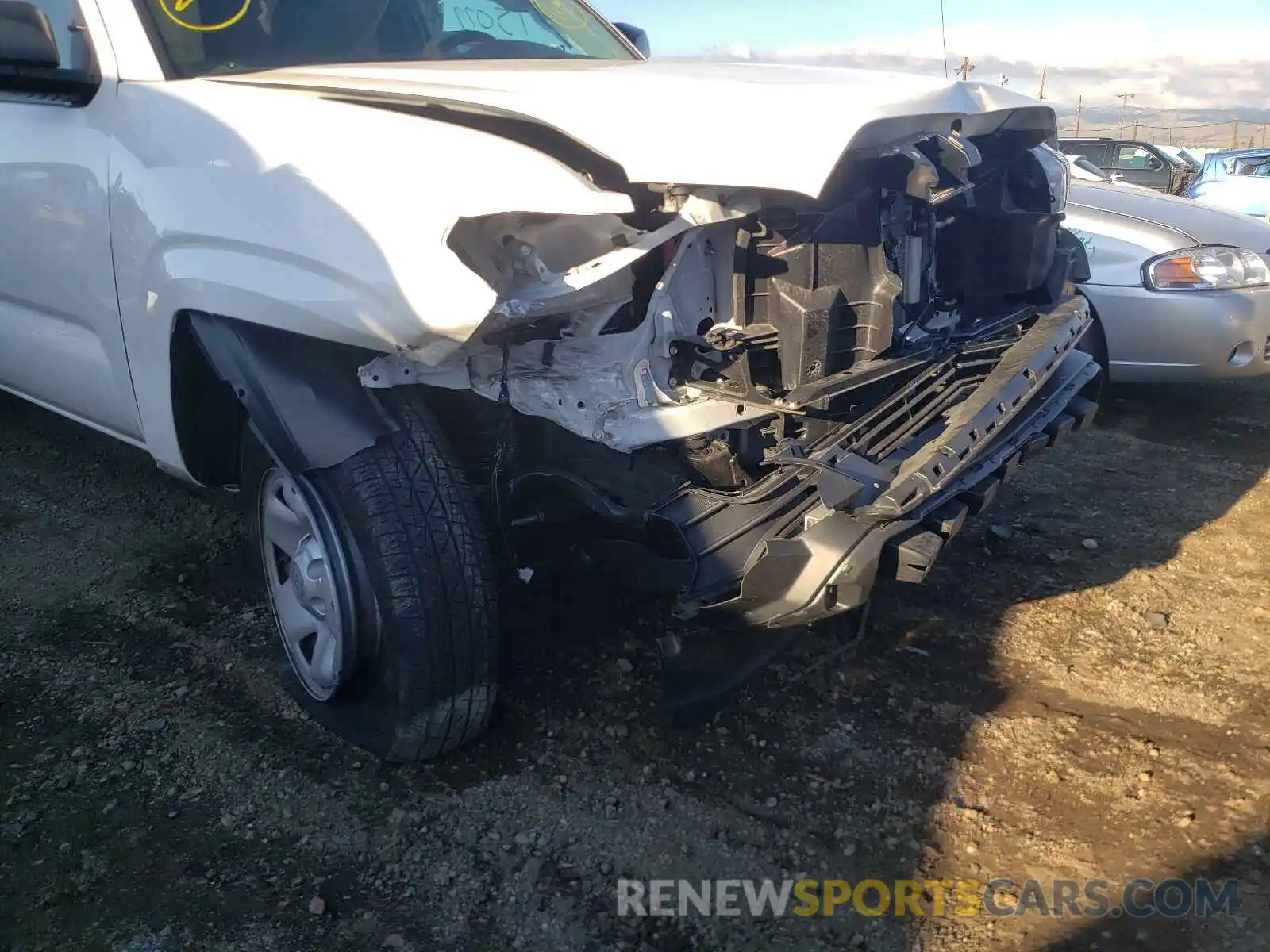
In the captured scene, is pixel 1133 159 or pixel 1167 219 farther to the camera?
pixel 1133 159

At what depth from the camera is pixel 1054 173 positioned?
3.13 meters

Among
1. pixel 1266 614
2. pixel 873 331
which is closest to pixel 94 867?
pixel 873 331

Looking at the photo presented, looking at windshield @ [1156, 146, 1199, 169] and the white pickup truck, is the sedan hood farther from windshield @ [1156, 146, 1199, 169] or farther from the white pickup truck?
windshield @ [1156, 146, 1199, 169]

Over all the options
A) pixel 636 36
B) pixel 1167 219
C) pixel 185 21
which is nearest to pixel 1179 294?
pixel 1167 219

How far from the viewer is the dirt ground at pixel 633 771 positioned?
212 cm

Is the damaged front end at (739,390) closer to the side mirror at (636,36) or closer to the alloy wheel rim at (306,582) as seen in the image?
the alloy wheel rim at (306,582)

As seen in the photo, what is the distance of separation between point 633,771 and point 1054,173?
7.24 feet

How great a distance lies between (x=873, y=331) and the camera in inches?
92.8

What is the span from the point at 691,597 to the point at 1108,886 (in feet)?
3.48

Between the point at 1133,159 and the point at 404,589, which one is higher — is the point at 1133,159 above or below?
above

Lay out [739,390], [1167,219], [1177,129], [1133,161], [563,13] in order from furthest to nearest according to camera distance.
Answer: [1177,129] → [1133,161] → [1167,219] → [563,13] → [739,390]

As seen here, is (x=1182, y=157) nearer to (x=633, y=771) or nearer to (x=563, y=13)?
(x=563, y=13)

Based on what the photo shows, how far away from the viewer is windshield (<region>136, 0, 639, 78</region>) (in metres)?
2.74

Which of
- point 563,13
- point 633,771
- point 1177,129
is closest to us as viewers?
point 633,771
